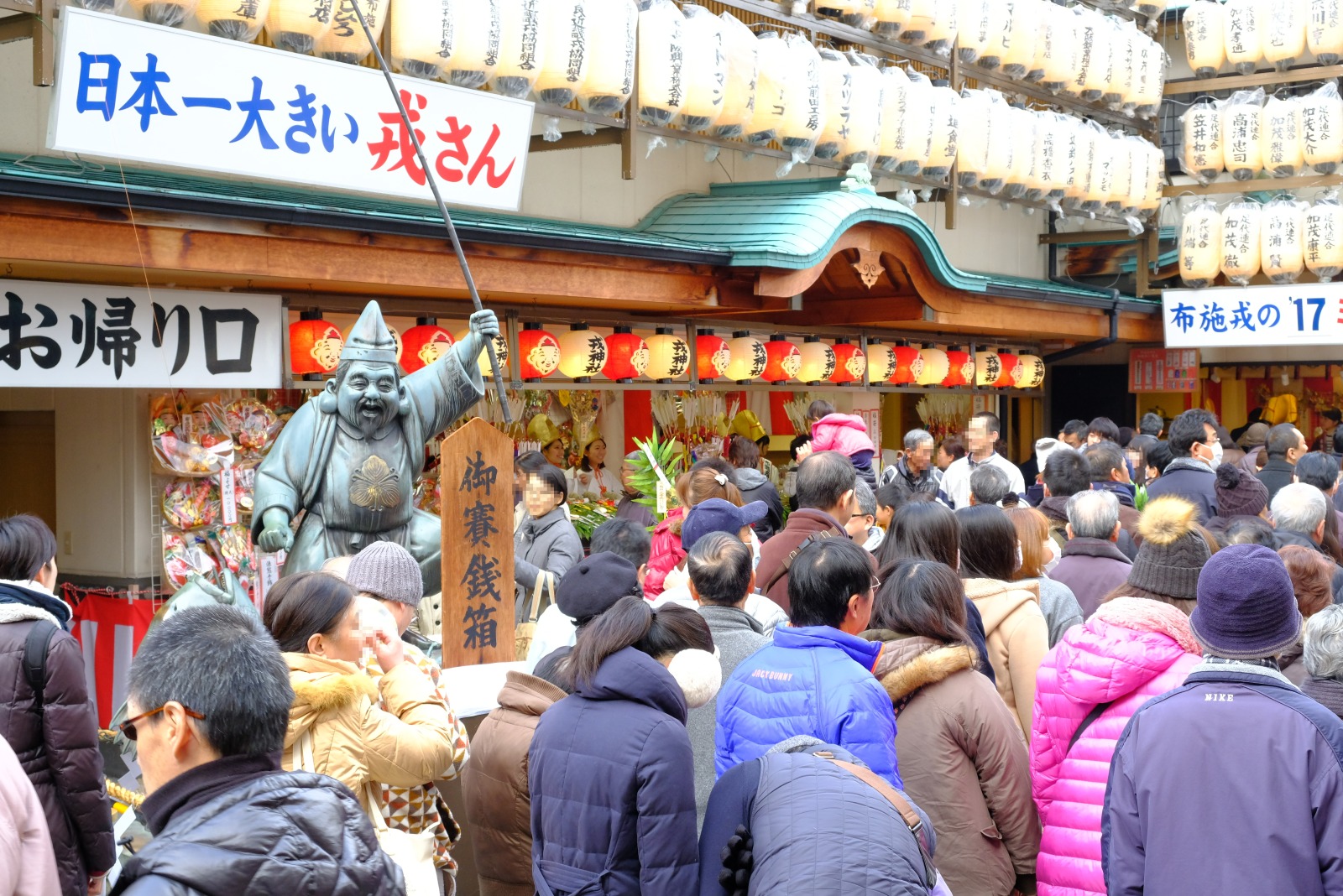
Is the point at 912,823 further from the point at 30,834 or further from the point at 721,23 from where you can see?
the point at 721,23

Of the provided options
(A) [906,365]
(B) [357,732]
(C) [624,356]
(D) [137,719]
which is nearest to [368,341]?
(B) [357,732]

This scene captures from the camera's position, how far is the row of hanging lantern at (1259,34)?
599 inches

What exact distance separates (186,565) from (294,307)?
1.84 m

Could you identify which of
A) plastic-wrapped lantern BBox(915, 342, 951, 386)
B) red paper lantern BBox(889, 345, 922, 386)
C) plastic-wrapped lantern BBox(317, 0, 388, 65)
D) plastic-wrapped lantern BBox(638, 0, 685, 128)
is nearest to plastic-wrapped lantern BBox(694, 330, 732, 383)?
plastic-wrapped lantern BBox(638, 0, 685, 128)

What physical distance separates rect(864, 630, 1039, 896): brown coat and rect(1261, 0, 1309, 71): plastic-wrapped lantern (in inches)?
568

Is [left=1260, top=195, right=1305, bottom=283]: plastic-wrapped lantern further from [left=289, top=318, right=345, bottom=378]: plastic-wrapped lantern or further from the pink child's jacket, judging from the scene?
[left=289, top=318, right=345, bottom=378]: plastic-wrapped lantern

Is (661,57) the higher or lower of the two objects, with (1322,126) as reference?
lower

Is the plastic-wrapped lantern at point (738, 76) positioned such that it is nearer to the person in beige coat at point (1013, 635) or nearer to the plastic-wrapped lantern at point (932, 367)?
the plastic-wrapped lantern at point (932, 367)

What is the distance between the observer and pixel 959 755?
12.0 ft

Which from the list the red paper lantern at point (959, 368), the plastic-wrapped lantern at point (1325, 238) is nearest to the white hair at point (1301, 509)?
the red paper lantern at point (959, 368)

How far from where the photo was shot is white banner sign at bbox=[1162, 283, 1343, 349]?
1509cm

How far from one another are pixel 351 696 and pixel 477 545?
2.47 m

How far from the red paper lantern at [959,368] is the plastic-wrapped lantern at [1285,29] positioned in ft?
17.2

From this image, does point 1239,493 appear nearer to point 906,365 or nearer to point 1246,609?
point 1246,609
